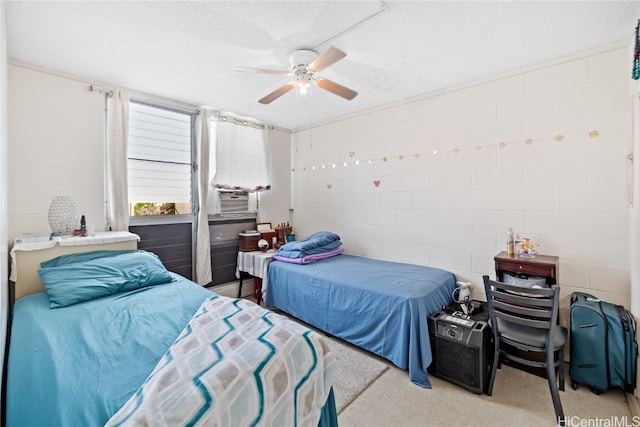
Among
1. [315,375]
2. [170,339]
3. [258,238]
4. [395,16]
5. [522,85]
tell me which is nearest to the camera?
[315,375]

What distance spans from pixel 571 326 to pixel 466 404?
1.01m

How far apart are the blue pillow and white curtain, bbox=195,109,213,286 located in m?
0.94

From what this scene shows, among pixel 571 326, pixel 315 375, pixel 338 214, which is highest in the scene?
pixel 338 214

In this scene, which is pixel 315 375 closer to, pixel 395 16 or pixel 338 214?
pixel 395 16

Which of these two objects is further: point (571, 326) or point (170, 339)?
point (571, 326)

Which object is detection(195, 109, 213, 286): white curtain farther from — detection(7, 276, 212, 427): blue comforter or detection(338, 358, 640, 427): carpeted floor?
detection(338, 358, 640, 427): carpeted floor

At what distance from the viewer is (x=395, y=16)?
190 cm

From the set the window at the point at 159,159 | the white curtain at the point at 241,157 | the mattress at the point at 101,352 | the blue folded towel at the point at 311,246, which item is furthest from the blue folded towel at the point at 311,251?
the mattress at the point at 101,352

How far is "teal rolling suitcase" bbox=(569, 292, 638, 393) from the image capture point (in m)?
1.96

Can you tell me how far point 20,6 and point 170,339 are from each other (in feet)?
7.46

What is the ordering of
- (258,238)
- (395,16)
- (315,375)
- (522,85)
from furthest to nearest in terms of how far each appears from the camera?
(258,238)
(522,85)
(395,16)
(315,375)

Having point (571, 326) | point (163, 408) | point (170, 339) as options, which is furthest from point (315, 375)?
point (571, 326)

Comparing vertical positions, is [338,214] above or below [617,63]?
below

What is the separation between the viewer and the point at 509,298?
6.47 ft
